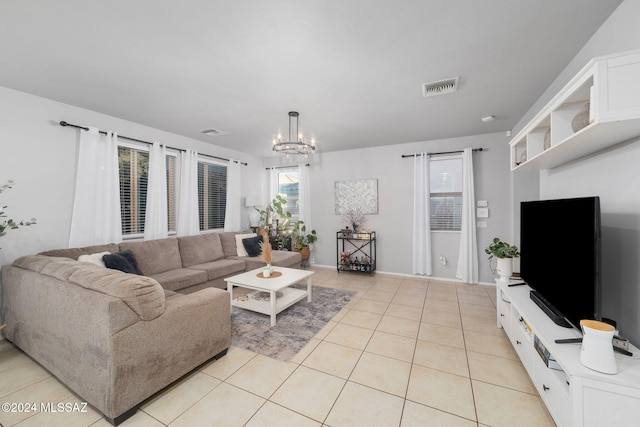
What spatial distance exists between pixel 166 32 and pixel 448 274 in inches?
200

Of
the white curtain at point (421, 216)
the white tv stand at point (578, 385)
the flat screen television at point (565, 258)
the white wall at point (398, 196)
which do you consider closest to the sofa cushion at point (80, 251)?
the white wall at point (398, 196)

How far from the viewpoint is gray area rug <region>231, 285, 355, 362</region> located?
2369mm

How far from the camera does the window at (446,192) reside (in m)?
4.47

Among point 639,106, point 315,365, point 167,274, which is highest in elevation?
point 639,106

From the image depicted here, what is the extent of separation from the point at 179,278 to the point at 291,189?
3.31 meters

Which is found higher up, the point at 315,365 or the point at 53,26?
the point at 53,26

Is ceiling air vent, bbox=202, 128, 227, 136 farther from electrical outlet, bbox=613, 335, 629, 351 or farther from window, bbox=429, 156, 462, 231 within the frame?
electrical outlet, bbox=613, 335, 629, 351

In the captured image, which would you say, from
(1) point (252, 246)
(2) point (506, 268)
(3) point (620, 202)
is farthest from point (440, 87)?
(1) point (252, 246)

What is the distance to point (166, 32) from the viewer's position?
5.78ft

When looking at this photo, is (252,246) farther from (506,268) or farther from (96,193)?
(506,268)

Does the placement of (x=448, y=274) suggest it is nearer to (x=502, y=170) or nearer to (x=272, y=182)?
(x=502, y=170)

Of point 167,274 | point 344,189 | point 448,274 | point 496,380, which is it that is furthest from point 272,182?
point 496,380

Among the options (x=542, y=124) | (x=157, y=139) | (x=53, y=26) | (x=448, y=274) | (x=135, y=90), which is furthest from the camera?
(x=448, y=274)

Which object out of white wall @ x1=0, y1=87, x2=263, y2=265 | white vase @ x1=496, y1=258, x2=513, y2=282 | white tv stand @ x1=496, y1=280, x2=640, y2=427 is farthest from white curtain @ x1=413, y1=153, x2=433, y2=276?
white wall @ x1=0, y1=87, x2=263, y2=265
